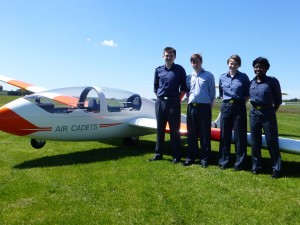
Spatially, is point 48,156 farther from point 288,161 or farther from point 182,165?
point 288,161

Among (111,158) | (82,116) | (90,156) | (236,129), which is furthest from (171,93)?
(90,156)

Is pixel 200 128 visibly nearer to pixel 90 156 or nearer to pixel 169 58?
pixel 169 58

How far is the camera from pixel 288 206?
180 inches

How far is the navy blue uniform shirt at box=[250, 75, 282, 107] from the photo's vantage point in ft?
19.2

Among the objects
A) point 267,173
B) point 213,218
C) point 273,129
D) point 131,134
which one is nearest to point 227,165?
point 267,173

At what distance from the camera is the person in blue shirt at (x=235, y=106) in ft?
20.9

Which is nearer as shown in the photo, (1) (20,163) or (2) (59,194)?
(2) (59,194)

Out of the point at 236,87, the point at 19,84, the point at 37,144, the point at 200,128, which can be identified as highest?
the point at 19,84

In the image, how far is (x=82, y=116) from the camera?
26.6ft

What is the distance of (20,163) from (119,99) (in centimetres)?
329

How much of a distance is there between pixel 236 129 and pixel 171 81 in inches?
69.3

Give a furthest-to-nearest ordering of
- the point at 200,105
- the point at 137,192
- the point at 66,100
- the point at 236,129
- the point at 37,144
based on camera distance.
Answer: the point at 37,144
the point at 66,100
the point at 200,105
the point at 236,129
the point at 137,192

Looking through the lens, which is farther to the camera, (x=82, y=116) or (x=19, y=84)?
(x=19, y=84)

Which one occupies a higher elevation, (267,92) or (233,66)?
(233,66)
